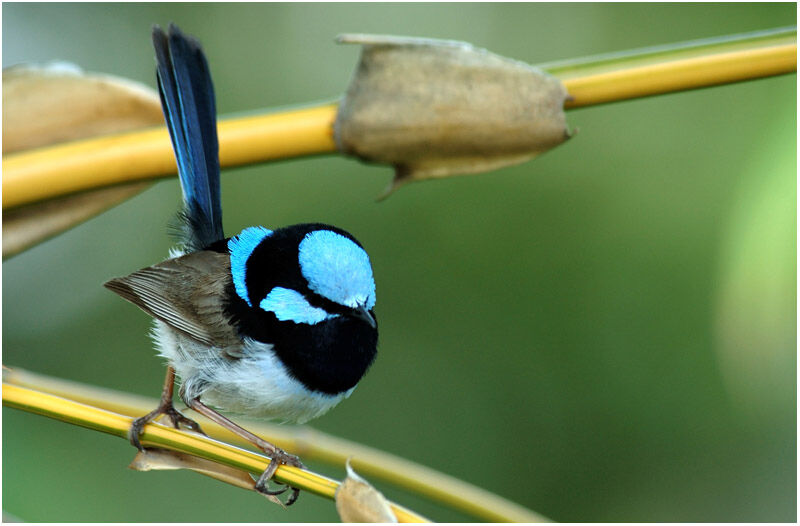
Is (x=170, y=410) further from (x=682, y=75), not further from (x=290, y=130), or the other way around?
(x=682, y=75)

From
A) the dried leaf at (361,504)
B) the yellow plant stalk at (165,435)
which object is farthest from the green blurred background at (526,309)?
the dried leaf at (361,504)

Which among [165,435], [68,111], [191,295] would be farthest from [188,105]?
[165,435]

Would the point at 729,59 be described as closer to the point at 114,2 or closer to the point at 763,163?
the point at 763,163

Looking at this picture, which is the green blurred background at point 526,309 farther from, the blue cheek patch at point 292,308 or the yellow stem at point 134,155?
the yellow stem at point 134,155

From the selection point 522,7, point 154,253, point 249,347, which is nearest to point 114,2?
point 154,253

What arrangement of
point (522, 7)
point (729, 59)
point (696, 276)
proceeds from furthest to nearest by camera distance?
point (522, 7) → point (696, 276) → point (729, 59)
